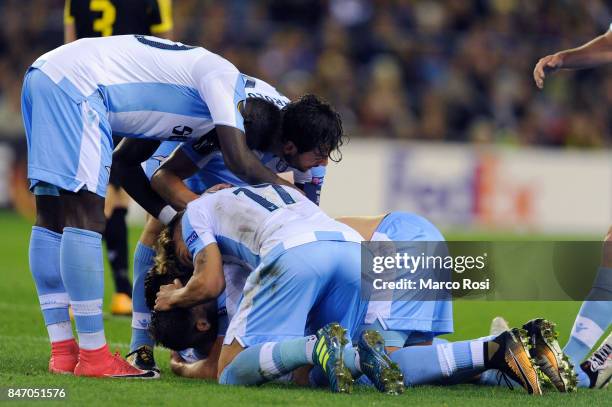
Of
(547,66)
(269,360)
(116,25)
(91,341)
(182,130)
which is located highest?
(547,66)

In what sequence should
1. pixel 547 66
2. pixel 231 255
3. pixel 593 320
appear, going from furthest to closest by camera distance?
pixel 547 66 → pixel 593 320 → pixel 231 255

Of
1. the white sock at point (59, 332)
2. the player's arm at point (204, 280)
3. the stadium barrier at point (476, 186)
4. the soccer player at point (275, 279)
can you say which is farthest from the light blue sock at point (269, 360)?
the stadium barrier at point (476, 186)

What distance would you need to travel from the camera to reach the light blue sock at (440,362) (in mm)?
5102

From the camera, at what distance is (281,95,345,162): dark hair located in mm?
5879

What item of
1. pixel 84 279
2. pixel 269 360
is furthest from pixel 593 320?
pixel 84 279

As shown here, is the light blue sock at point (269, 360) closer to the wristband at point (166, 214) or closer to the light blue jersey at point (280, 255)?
the light blue jersey at point (280, 255)

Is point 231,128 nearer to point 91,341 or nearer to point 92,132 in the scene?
point 92,132

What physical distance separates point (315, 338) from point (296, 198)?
854 mm

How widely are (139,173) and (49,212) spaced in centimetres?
76

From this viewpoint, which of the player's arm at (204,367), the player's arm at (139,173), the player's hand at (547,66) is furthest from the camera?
the player's arm at (139,173)

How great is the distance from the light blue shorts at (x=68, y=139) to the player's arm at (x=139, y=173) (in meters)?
0.67

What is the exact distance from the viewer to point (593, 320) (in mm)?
5742

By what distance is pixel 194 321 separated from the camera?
5547 mm

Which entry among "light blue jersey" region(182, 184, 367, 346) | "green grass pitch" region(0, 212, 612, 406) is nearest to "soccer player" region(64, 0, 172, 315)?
"green grass pitch" region(0, 212, 612, 406)
